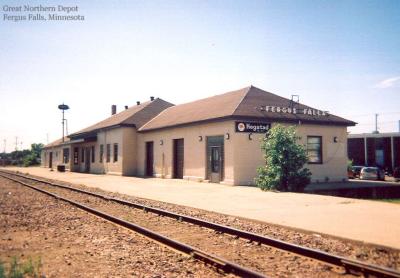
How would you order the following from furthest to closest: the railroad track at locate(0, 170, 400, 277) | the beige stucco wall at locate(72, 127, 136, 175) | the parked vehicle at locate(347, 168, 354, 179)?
the beige stucco wall at locate(72, 127, 136, 175) → the parked vehicle at locate(347, 168, 354, 179) → the railroad track at locate(0, 170, 400, 277)

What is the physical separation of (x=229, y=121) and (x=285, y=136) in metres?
3.59

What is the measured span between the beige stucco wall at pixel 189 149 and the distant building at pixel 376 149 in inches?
980

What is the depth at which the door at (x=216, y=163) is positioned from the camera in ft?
69.3

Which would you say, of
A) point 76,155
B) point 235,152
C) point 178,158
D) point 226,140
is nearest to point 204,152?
point 226,140

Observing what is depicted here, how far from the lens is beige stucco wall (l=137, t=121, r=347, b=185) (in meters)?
20.0

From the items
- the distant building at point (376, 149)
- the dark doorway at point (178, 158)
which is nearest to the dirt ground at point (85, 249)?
the dark doorway at point (178, 158)

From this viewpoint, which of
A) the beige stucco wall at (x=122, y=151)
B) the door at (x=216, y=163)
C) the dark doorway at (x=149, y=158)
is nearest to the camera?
the door at (x=216, y=163)

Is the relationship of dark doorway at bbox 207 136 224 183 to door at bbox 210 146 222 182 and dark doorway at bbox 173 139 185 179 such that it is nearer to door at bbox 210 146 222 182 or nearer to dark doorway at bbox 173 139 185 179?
door at bbox 210 146 222 182

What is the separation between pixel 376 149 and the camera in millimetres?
40781

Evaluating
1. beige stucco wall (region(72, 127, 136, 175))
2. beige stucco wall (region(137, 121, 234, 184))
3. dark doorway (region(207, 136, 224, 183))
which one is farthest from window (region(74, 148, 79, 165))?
dark doorway (region(207, 136, 224, 183))

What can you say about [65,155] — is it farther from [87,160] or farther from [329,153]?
[329,153]

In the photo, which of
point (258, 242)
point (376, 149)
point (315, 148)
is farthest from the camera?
point (376, 149)

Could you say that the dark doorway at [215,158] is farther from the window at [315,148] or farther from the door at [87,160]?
the door at [87,160]

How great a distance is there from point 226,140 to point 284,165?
13.5 ft
